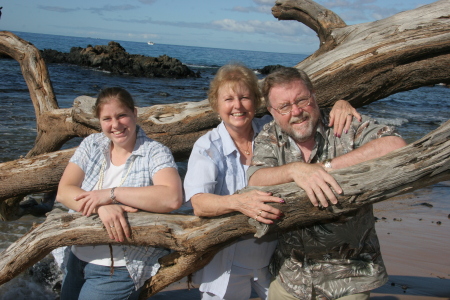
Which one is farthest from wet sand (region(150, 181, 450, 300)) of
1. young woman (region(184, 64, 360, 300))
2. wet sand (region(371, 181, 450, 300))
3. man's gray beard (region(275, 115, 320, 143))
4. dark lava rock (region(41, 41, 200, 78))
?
dark lava rock (region(41, 41, 200, 78))

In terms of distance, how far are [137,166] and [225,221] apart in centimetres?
64

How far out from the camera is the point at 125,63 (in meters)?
31.2

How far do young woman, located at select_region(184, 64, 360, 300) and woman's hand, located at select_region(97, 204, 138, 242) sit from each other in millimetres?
419

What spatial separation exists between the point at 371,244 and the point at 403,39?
193 centimetres

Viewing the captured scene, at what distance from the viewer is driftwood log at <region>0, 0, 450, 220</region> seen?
3.65 metres

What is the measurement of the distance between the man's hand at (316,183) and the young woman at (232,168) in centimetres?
40

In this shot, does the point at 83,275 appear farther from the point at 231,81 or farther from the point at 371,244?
the point at 371,244

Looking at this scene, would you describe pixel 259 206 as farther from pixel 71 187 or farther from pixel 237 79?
pixel 71 187

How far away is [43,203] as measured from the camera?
5.48 metres

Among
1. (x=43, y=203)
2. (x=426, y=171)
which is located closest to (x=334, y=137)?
(x=426, y=171)

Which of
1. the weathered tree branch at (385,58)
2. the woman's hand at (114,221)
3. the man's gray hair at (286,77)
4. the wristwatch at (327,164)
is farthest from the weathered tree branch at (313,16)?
the woman's hand at (114,221)

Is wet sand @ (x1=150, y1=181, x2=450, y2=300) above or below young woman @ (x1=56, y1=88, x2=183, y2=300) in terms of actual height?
below

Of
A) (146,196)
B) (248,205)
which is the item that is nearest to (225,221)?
(248,205)

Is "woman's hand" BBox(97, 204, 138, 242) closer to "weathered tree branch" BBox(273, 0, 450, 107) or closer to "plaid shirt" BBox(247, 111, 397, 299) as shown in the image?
"plaid shirt" BBox(247, 111, 397, 299)
